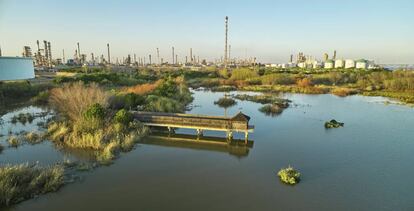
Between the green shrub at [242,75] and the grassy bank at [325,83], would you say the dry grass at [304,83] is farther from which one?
the green shrub at [242,75]

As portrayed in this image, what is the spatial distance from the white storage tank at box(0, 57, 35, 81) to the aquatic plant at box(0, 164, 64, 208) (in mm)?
52635

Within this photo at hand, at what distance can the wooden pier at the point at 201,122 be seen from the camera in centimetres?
1889

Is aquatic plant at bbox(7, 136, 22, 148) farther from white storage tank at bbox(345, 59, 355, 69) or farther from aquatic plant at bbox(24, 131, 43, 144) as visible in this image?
white storage tank at bbox(345, 59, 355, 69)

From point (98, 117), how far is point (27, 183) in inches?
308

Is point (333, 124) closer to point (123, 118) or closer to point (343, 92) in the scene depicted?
point (123, 118)

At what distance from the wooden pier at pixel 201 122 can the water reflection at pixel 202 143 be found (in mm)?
561

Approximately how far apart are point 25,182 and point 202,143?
35.0ft

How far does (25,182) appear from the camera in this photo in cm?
1166

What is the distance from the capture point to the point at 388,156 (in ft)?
54.9

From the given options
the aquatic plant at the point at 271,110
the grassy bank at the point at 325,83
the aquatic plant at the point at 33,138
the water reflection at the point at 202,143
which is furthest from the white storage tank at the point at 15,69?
the aquatic plant at the point at 271,110

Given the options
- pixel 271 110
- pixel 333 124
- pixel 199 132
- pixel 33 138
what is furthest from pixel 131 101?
pixel 333 124

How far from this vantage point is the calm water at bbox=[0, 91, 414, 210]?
11.1m

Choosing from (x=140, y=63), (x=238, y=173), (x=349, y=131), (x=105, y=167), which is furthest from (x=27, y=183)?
(x=140, y=63)

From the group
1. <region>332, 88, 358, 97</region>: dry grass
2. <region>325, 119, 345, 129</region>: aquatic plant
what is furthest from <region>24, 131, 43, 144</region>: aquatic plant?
<region>332, 88, 358, 97</region>: dry grass
